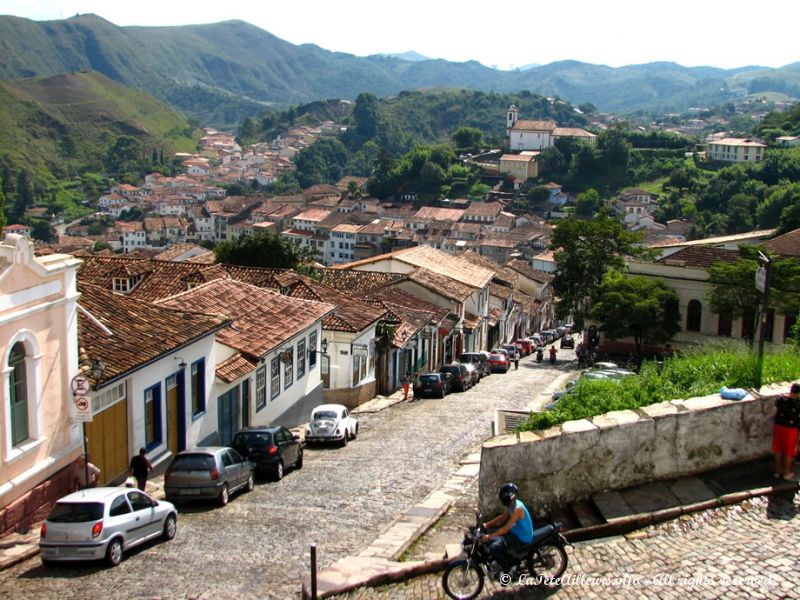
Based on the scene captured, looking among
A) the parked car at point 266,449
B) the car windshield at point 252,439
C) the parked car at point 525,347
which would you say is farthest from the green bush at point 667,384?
the parked car at point 525,347

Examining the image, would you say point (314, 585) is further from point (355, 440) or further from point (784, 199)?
point (784, 199)

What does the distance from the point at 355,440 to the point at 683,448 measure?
1383cm

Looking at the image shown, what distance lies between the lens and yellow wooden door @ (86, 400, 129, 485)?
53.0ft

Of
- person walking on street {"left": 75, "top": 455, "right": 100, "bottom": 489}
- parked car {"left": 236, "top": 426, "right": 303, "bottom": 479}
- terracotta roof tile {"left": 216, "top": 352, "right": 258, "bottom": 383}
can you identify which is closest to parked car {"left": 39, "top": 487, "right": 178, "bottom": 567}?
person walking on street {"left": 75, "top": 455, "right": 100, "bottom": 489}

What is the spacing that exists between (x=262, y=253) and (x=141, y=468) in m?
31.3

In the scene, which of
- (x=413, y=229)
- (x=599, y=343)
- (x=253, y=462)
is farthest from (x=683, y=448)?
(x=413, y=229)

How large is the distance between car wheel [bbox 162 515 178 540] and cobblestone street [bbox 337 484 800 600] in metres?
4.72

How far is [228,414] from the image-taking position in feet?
71.1

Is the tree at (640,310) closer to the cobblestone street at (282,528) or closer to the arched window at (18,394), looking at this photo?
the cobblestone street at (282,528)

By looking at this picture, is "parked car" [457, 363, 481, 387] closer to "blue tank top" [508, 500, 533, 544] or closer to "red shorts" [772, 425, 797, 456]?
"red shorts" [772, 425, 797, 456]

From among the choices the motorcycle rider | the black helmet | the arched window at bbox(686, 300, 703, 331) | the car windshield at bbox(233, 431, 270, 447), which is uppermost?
the black helmet

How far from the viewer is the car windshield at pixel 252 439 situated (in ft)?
60.3

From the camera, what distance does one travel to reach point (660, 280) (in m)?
41.9

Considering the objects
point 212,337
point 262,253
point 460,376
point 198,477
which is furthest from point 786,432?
point 262,253
